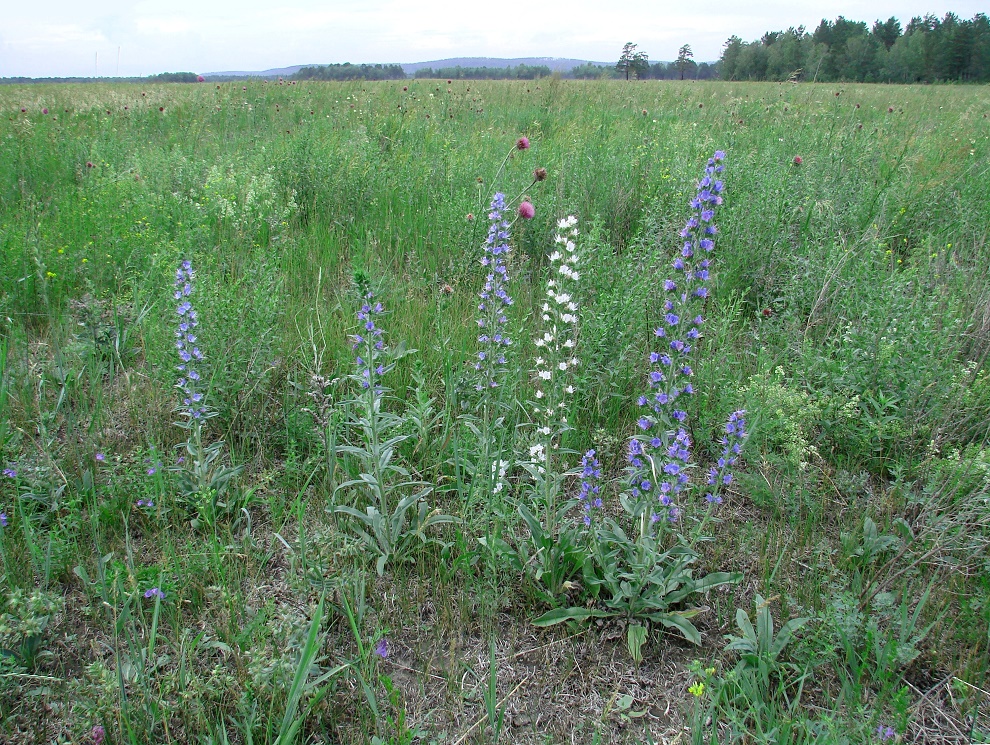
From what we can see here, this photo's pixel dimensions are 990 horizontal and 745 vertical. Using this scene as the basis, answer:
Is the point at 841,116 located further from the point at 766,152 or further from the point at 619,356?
the point at 619,356

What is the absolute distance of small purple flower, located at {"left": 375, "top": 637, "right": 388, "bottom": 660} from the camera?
1.77 metres

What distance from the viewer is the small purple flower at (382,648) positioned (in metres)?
1.77

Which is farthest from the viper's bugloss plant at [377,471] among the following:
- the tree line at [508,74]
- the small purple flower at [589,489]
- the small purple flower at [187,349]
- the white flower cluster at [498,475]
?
the tree line at [508,74]

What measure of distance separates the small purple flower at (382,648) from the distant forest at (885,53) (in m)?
18.0

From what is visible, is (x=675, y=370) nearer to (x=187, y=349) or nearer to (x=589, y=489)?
(x=589, y=489)

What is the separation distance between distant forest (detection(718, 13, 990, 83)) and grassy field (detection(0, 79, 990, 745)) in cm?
1545

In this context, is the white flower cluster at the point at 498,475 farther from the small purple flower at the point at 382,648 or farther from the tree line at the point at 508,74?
the tree line at the point at 508,74

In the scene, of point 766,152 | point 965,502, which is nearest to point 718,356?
point 965,502

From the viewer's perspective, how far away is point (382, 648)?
178 cm

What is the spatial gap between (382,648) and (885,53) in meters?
41.2

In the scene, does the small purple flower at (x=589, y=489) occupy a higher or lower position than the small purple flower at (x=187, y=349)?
lower

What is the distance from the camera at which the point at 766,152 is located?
223 inches

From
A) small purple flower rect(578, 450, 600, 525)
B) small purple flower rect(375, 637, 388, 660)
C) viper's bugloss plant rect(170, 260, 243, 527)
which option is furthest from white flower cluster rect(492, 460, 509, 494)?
viper's bugloss plant rect(170, 260, 243, 527)

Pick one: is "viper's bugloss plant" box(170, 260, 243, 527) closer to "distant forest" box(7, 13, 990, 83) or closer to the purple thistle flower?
the purple thistle flower
